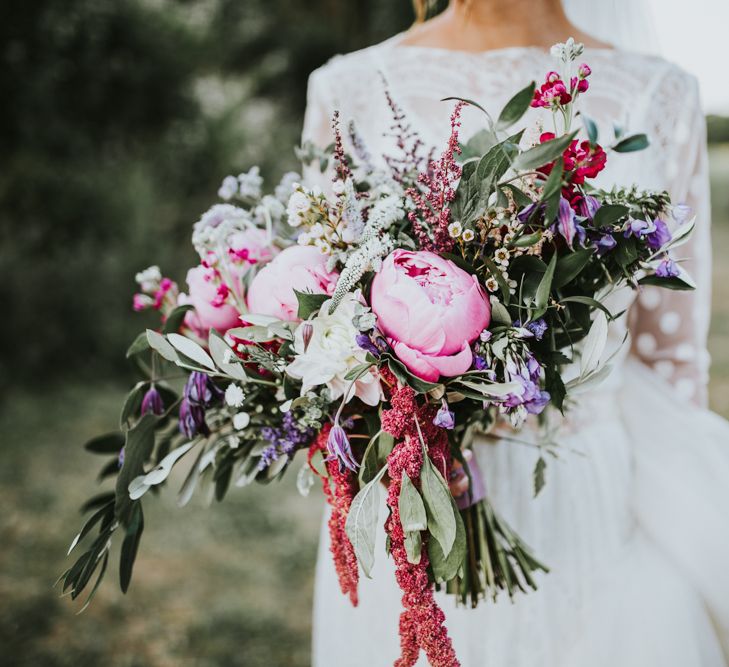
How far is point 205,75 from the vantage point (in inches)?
248

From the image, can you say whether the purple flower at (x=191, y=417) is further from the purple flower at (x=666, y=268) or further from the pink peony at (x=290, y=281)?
the purple flower at (x=666, y=268)

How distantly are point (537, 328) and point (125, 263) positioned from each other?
463 centimetres

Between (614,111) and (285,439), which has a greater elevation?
(614,111)

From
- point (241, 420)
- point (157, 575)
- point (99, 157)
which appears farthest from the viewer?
point (99, 157)

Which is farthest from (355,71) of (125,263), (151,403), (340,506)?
(125,263)

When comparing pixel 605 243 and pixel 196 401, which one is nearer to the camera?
pixel 605 243

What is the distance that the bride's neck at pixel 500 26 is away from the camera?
1391 mm

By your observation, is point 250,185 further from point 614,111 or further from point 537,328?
point 614,111

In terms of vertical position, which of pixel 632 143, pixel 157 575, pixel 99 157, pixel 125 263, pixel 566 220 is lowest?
pixel 566 220

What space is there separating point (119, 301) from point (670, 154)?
4239 mm

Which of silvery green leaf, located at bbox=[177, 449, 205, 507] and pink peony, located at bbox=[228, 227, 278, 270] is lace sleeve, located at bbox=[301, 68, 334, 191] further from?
silvery green leaf, located at bbox=[177, 449, 205, 507]

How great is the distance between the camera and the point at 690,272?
1447 millimetres

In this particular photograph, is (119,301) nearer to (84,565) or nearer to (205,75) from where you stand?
(205,75)

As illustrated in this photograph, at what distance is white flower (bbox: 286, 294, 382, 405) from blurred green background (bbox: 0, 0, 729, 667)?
84.5 inches
